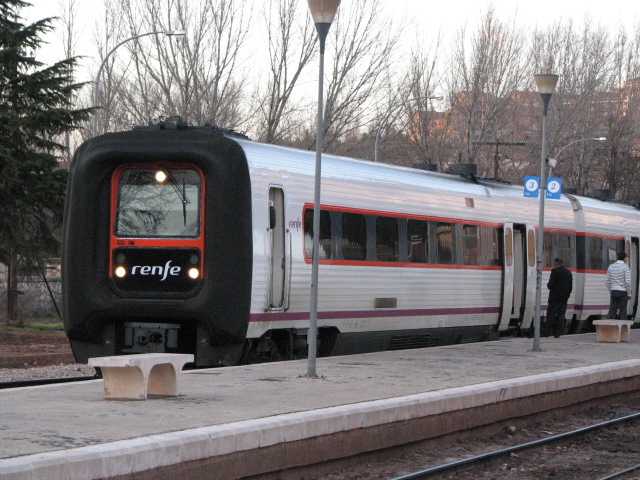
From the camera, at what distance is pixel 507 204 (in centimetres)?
2316

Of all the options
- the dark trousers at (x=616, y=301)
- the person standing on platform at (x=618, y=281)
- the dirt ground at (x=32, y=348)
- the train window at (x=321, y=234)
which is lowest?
the dirt ground at (x=32, y=348)

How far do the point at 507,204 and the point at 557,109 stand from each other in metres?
41.5

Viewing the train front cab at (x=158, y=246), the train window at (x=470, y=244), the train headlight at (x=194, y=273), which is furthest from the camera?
the train window at (x=470, y=244)

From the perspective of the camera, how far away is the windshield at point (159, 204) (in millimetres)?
15109

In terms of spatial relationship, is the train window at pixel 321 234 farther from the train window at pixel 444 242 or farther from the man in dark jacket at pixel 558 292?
the man in dark jacket at pixel 558 292

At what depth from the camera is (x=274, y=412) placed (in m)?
10.3

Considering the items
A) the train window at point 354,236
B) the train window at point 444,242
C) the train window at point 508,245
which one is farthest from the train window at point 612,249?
the train window at point 354,236

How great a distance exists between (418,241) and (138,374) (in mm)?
8914

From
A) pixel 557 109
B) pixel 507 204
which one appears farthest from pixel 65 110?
pixel 557 109

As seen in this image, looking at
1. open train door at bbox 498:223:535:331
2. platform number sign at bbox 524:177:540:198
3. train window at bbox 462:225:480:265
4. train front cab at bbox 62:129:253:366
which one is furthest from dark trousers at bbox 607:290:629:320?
train front cab at bbox 62:129:253:366

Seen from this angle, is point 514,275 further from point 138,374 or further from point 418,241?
point 138,374

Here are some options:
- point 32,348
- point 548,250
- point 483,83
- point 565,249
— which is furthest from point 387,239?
point 483,83

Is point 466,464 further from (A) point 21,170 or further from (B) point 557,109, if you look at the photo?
(B) point 557,109

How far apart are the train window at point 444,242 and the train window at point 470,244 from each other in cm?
57
